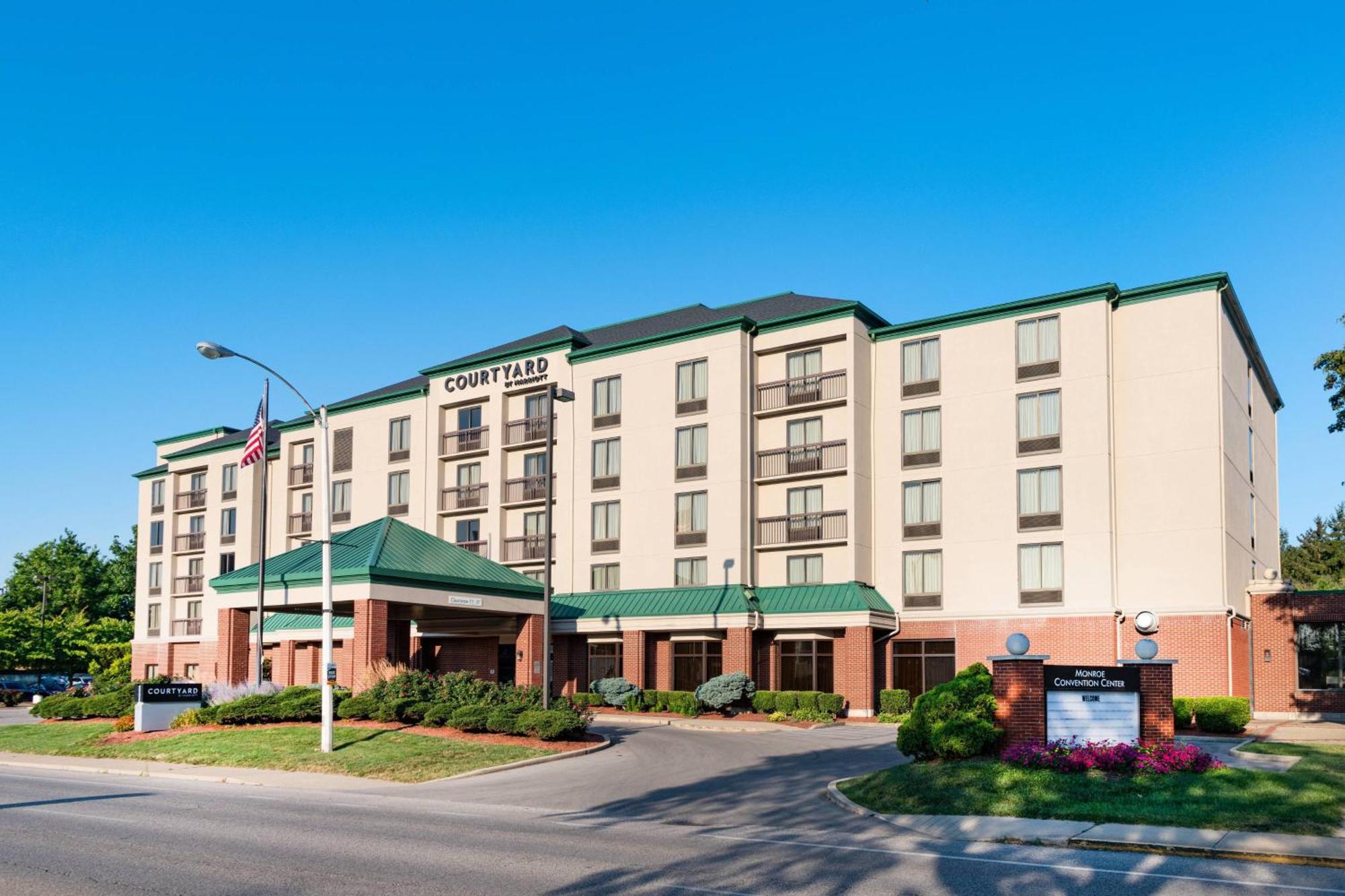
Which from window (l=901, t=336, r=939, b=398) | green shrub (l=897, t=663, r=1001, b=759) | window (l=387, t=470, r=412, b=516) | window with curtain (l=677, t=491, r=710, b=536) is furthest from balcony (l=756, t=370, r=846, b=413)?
green shrub (l=897, t=663, r=1001, b=759)

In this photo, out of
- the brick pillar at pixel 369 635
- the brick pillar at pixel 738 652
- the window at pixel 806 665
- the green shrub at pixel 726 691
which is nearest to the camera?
the brick pillar at pixel 369 635

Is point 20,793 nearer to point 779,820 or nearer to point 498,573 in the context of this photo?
point 779,820

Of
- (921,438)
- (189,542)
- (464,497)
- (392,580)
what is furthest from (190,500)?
(921,438)

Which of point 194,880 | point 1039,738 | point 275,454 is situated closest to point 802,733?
point 1039,738

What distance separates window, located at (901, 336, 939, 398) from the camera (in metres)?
46.0

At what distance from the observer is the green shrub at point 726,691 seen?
143 feet

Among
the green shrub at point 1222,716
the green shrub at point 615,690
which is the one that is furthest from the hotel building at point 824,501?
the green shrub at point 1222,716

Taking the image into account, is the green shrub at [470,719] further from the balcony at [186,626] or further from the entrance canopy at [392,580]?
the balcony at [186,626]

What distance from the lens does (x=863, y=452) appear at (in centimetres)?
4662

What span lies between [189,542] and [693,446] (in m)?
38.4

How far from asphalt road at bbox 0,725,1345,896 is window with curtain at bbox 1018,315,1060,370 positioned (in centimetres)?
2450

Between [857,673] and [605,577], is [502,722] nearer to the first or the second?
[857,673]

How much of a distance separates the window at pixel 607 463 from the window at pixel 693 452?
10.2ft

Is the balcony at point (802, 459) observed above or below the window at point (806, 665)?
above
